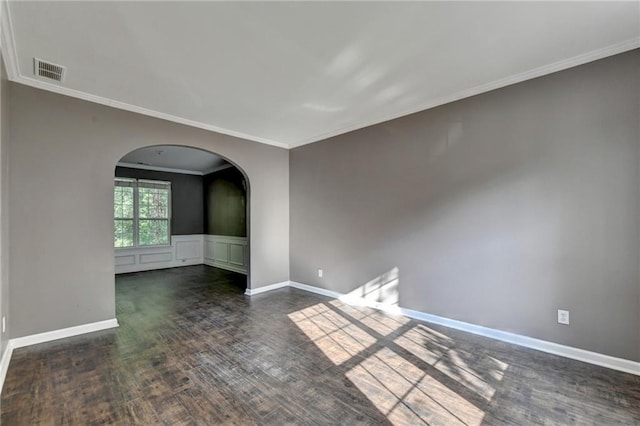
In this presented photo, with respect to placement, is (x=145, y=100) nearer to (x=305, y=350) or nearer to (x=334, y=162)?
(x=334, y=162)

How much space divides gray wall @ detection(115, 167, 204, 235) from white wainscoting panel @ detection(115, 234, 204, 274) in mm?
257

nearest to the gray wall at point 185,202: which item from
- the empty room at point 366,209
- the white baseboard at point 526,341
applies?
the empty room at point 366,209

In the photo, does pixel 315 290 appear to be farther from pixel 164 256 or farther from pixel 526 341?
pixel 164 256

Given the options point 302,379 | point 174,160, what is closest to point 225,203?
point 174,160

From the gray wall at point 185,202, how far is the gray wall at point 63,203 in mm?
4287

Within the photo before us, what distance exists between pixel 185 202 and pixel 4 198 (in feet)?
18.1

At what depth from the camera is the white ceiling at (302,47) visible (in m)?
2.03

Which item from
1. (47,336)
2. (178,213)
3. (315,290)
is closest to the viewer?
(47,336)

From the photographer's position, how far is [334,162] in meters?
4.80

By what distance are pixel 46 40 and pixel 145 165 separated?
529cm

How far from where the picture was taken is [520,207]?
2920 millimetres

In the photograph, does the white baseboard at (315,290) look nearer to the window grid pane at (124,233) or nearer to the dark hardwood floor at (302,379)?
the dark hardwood floor at (302,379)

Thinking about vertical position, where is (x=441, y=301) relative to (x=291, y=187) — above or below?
below

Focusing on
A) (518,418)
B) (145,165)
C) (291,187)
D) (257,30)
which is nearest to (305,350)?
(518,418)
